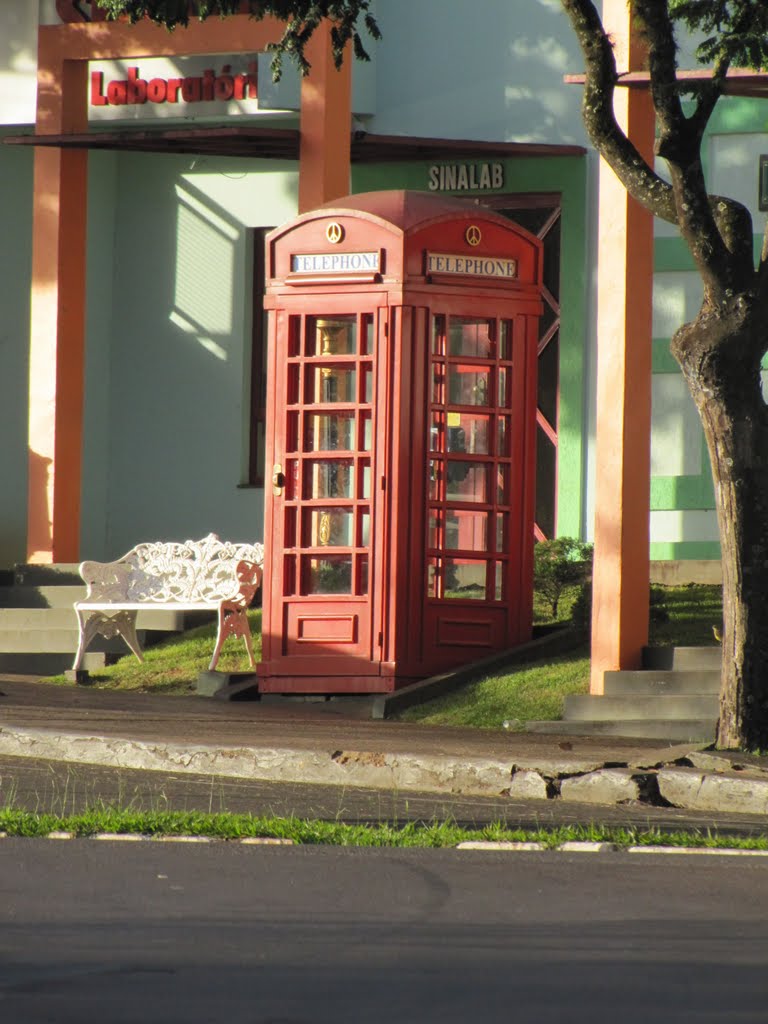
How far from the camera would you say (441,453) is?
13.5 meters

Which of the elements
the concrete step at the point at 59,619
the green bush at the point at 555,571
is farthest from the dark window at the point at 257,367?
the green bush at the point at 555,571

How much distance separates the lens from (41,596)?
17.7m

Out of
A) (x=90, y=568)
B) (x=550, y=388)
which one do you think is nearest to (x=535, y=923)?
(x=90, y=568)

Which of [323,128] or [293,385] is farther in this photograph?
[323,128]

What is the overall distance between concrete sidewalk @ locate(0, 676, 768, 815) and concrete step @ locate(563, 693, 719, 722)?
0.57 meters

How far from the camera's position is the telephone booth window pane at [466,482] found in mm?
13578

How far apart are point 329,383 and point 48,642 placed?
4695mm

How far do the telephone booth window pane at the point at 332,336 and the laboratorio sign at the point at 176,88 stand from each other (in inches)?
245

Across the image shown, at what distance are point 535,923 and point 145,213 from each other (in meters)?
16.2

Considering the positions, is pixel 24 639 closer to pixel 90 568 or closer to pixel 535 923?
pixel 90 568

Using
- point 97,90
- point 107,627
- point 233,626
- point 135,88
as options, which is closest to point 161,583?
point 107,627

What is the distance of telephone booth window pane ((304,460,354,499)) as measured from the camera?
13.5 m

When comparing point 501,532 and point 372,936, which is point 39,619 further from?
point 372,936

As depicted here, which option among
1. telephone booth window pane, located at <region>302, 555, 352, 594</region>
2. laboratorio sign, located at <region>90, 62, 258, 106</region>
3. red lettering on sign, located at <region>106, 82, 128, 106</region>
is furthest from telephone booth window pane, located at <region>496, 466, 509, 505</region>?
red lettering on sign, located at <region>106, 82, 128, 106</region>
